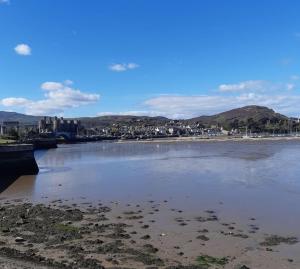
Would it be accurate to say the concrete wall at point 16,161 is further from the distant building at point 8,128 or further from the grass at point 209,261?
the distant building at point 8,128

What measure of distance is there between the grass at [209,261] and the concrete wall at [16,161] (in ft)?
75.1

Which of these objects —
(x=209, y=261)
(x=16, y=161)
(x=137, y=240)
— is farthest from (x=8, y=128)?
(x=209, y=261)

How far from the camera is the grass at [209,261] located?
10.0 meters

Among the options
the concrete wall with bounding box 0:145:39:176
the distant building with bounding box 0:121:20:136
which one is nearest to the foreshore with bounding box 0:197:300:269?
the concrete wall with bounding box 0:145:39:176

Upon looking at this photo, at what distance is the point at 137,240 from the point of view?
40.0ft

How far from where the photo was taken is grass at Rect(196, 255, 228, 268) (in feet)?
32.9

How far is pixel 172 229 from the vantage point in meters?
13.6

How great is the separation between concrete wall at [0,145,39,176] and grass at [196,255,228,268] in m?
22.9

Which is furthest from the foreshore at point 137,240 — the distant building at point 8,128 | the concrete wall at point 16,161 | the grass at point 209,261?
the distant building at point 8,128

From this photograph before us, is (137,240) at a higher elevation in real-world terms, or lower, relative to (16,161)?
lower

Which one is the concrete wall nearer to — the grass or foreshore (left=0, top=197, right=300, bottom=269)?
foreshore (left=0, top=197, right=300, bottom=269)

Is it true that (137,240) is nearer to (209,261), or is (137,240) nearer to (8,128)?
(209,261)

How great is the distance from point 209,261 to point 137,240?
2536 mm

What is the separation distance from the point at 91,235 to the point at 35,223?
2.36 meters
